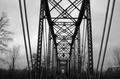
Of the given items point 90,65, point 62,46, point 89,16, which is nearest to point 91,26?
point 89,16

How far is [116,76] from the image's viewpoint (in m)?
14.5

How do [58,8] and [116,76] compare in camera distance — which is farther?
[116,76]

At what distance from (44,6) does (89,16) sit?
2.77 metres

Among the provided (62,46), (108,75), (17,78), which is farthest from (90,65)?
(62,46)

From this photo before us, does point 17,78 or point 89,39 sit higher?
point 89,39

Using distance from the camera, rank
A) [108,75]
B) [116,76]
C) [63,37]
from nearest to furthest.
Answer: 1. [116,76]
2. [108,75]
3. [63,37]

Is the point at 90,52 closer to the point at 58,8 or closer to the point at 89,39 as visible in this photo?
the point at 89,39

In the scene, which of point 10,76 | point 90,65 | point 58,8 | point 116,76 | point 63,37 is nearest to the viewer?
point 90,65

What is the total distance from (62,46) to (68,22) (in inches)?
545

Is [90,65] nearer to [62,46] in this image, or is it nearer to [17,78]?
[17,78]

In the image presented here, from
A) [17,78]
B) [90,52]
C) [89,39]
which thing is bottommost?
[17,78]

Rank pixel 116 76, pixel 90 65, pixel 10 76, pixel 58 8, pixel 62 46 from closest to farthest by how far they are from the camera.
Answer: pixel 90 65 → pixel 58 8 → pixel 116 76 → pixel 10 76 → pixel 62 46

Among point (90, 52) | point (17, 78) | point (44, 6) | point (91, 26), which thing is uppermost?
point (44, 6)

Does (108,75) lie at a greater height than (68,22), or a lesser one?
lesser
